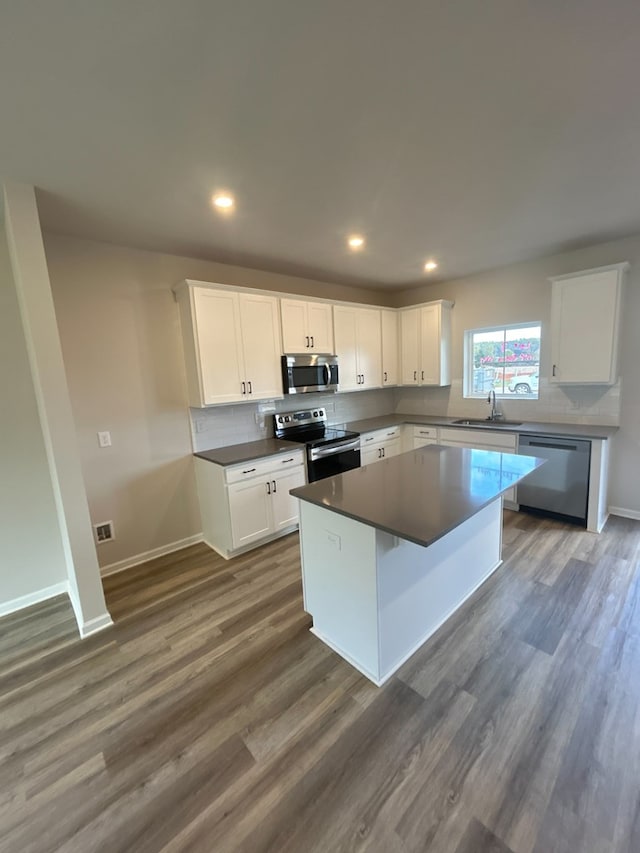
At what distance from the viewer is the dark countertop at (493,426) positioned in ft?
10.9

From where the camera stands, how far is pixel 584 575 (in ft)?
8.68

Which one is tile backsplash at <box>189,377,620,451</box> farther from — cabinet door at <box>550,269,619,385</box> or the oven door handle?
the oven door handle

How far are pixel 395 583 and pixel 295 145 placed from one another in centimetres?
230

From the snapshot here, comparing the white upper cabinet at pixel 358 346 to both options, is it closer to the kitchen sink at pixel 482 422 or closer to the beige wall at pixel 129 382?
the kitchen sink at pixel 482 422

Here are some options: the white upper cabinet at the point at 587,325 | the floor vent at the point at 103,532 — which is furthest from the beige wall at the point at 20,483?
the white upper cabinet at the point at 587,325

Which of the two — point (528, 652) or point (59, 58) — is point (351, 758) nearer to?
point (528, 652)

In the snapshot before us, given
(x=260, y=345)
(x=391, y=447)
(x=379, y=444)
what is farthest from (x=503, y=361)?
(x=260, y=345)

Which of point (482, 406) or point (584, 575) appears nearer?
point (584, 575)

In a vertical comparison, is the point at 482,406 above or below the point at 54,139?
below

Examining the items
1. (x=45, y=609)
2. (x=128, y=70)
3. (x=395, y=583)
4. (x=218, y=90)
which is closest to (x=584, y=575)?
(x=395, y=583)

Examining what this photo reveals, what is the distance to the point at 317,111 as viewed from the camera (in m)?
1.52

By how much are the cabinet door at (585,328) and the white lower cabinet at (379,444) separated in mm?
1878

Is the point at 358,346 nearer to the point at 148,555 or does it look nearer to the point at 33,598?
the point at 148,555

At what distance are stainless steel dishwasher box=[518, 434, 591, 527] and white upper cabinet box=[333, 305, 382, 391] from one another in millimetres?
1930
